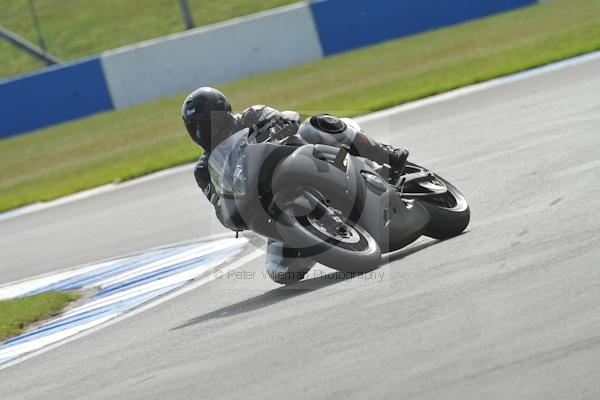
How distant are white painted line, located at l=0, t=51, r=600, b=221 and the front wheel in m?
9.63

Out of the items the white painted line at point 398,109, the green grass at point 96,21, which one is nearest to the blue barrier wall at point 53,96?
the green grass at point 96,21

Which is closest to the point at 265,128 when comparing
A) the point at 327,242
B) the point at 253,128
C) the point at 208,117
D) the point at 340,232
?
the point at 253,128

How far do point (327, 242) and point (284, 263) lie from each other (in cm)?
56

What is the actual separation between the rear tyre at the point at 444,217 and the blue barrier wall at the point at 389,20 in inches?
754

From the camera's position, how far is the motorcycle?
7117 mm

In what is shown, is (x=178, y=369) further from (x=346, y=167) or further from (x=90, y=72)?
(x=90, y=72)

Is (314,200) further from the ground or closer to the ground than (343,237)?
further from the ground

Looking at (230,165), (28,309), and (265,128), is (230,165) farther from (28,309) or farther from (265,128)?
(28,309)

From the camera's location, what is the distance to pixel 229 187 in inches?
288

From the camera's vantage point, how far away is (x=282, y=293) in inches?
298

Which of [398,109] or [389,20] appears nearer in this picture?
[398,109]

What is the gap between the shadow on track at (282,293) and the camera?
733cm

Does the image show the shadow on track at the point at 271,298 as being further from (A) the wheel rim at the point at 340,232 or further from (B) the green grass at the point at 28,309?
(B) the green grass at the point at 28,309

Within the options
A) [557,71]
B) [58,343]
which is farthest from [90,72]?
[58,343]
